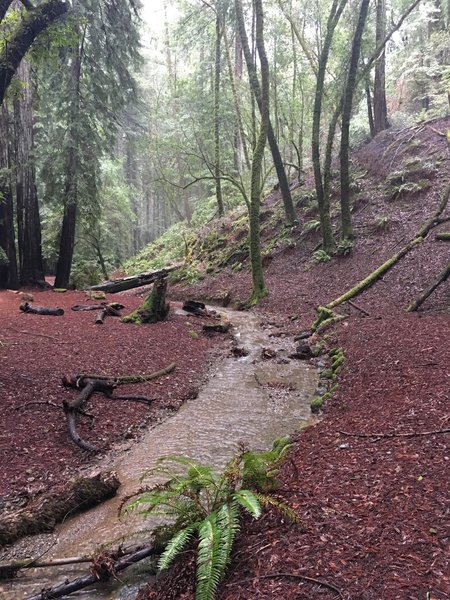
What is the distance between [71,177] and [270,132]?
24.5ft

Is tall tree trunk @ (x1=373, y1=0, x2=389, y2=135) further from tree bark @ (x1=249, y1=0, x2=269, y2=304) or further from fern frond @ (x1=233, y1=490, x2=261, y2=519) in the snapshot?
fern frond @ (x1=233, y1=490, x2=261, y2=519)

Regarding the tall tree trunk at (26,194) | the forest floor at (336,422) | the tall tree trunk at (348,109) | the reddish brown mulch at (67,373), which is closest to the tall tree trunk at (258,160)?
the forest floor at (336,422)

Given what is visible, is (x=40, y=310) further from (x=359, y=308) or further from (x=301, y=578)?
(x=301, y=578)

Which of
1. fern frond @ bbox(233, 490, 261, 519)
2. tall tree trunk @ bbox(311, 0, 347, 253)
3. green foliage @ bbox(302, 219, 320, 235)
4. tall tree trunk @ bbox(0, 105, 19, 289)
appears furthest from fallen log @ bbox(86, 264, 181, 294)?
fern frond @ bbox(233, 490, 261, 519)

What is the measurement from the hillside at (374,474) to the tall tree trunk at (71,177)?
8839mm

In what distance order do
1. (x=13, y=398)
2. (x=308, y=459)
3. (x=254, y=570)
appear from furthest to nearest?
(x=13, y=398)
(x=308, y=459)
(x=254, y=570)

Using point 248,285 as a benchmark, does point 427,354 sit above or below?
below

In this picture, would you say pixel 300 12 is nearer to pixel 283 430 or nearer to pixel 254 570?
pixel 283 430

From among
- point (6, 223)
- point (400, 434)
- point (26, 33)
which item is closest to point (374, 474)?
point (400, 434)

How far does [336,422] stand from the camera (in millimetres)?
5074

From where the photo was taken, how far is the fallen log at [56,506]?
12.2ft

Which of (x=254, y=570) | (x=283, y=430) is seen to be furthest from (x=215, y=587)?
(x=283, y=430)

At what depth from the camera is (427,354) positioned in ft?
20.2

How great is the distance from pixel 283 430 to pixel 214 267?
13.8 metres
